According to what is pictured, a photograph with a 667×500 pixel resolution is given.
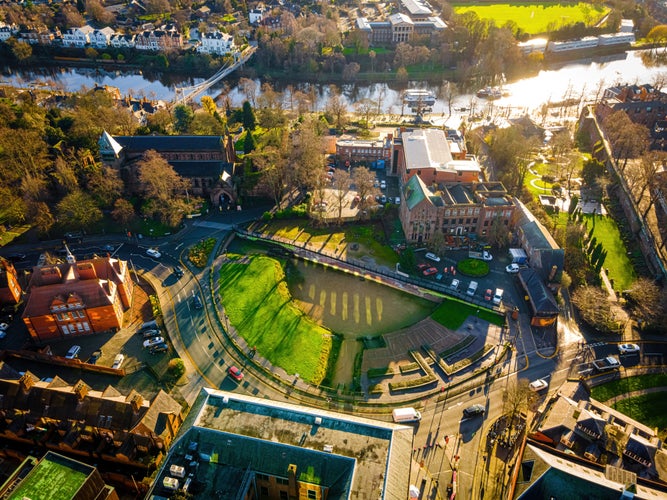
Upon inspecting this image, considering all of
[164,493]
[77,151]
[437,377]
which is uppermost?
[77,151]

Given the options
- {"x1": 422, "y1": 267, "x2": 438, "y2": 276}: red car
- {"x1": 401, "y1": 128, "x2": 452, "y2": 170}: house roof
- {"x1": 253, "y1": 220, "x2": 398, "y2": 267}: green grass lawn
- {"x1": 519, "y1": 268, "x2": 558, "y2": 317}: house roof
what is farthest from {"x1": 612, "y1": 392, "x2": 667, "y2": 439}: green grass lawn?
{"x1": 401, "y1": 128, "x2": 452, "y2": 170}: house roof

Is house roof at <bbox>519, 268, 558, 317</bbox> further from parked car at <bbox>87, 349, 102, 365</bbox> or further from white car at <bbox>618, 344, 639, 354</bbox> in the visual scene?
parked car at <bbox>87, 349, 102, 365</bbox>

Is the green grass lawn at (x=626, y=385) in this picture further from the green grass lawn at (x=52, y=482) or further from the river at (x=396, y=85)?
the river at (x=396, y=85)

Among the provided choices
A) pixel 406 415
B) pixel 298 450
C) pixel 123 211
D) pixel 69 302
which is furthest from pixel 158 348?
pixel 406 415

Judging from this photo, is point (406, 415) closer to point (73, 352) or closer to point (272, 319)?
point (272, 319)

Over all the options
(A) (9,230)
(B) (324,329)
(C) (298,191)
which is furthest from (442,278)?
(A) (9,230)

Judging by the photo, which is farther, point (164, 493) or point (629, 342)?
point (629, 342)

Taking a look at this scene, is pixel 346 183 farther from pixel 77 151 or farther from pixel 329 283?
pixel 77 151
